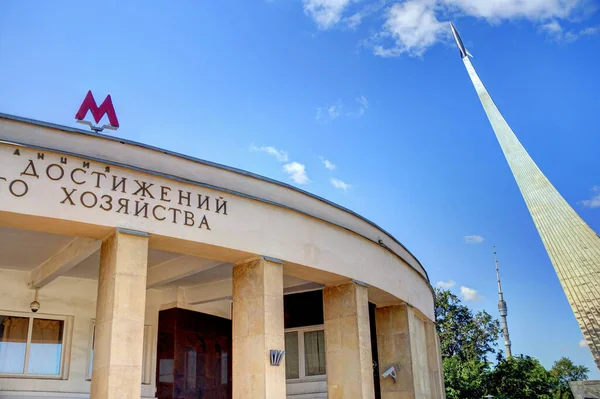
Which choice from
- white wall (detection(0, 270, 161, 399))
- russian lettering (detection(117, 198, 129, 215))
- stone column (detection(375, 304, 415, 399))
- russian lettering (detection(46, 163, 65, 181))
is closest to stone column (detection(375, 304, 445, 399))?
stone column (detection(375, 304, 415, 399))

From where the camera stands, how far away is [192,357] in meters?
17.8

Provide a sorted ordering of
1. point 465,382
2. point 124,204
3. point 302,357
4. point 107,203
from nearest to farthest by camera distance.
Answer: point 107,203 → point 124,204 → point 302,357 → point 465,382

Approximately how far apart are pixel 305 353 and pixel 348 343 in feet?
14.9

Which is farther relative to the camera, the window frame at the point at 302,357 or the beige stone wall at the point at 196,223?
the window frame at the point at 302,357

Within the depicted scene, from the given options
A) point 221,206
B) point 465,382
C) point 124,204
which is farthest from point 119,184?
point 465,382

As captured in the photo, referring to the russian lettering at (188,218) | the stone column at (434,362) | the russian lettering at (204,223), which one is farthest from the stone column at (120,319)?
the stone column at (434,362)

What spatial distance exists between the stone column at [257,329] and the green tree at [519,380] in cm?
3039

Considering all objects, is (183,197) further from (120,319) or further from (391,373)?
(391,373)

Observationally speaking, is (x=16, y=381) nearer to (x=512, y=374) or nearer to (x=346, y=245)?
(x=346, y=245)

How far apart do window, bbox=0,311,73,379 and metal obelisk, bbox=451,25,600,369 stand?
104 feet

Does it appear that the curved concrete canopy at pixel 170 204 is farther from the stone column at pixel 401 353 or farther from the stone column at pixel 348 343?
the stone column at pixel 401 353

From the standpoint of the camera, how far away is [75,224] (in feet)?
35.3

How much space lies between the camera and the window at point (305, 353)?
18766mm

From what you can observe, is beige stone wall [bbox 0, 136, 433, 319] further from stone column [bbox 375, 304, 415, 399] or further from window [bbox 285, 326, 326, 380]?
window [bbox 285, 326, 326, 380]
